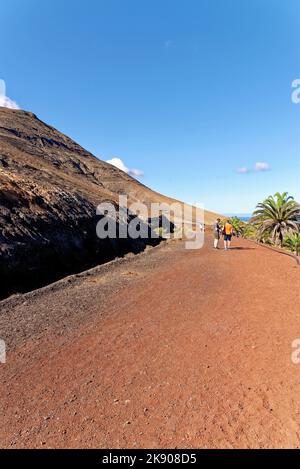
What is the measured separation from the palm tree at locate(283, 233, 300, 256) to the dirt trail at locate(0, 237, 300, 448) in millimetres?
13647

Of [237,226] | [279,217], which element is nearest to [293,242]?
[279,217]

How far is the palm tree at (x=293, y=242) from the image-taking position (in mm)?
22156

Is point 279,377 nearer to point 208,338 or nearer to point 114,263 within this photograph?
point 208,338

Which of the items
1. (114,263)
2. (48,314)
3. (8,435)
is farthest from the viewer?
(114,263)

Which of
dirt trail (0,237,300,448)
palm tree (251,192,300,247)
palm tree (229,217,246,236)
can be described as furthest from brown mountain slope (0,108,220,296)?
palm tree (229,217,246,236)

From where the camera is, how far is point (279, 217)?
23.6m

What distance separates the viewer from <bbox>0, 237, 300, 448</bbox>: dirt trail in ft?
13.1

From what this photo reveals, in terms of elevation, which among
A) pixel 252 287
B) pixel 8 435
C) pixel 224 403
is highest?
pixel 252 287

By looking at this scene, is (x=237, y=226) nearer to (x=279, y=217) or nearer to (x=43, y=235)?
(x=279, y=217)

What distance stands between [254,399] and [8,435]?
3.55 meters

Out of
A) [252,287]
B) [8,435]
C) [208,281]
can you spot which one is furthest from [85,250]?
[8,435]

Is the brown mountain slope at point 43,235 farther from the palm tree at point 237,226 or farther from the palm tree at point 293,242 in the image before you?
the palm tree at point 237,226

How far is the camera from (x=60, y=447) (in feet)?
12.7

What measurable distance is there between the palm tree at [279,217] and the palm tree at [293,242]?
402 millimetres
